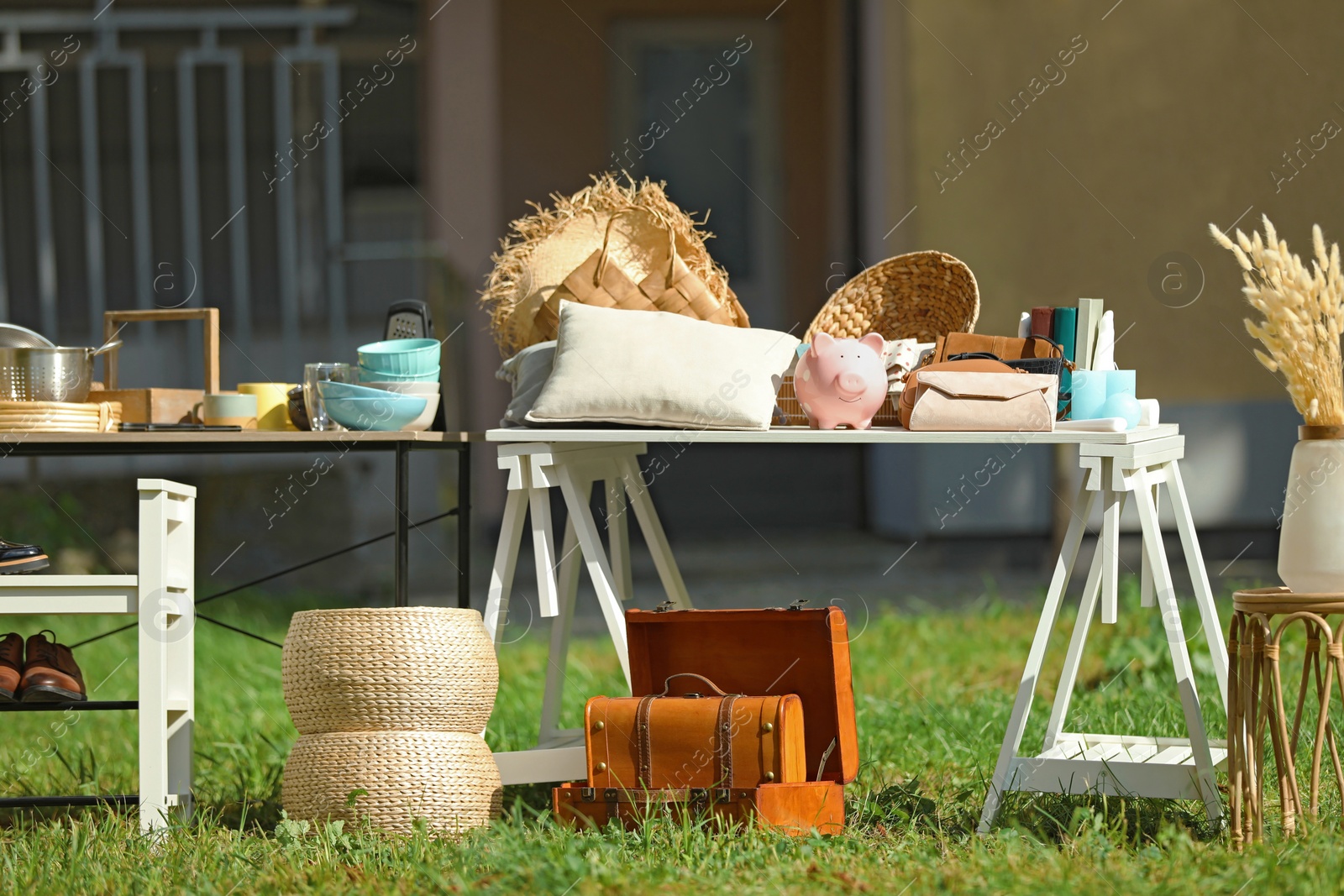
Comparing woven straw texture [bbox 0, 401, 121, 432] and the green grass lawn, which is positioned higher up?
woven straw texture [bbox 0, 401, 121, 432]

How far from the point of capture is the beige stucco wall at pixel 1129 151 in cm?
645

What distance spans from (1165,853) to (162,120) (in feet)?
24.4

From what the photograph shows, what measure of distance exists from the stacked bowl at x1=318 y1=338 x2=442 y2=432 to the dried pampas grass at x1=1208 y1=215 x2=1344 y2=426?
1.79 m

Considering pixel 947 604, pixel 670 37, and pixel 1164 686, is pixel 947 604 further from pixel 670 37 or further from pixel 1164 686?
pixel 670 37

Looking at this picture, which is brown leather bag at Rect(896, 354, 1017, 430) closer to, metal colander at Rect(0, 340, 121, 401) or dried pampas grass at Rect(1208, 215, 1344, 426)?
dried pampas grass at Rect(1208, 215, 1344, 426)

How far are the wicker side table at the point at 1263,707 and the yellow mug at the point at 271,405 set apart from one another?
2203mm

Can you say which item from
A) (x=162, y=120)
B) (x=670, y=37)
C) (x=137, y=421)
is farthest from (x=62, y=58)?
(x=137, y=421)

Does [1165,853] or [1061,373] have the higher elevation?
[1061,373]

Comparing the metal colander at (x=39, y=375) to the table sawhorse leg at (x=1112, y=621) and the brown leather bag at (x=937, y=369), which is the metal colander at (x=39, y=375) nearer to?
the brown leather bag at (x=937, y=369)

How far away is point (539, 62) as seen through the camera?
26.1ft

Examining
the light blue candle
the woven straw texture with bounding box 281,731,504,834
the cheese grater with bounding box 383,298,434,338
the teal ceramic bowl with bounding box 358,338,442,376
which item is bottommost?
the woven straw texture with bounding box 281,731,504,834

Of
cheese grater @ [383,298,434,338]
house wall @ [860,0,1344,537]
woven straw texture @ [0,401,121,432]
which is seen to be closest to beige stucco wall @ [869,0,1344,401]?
house wall @ [860,0,1344,537]

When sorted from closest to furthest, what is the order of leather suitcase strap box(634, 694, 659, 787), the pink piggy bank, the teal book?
leather suitcase strap box(634, 694, 659, 787)
the pink piggy bank
the teal book

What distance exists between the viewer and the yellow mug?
3270 millimetres
